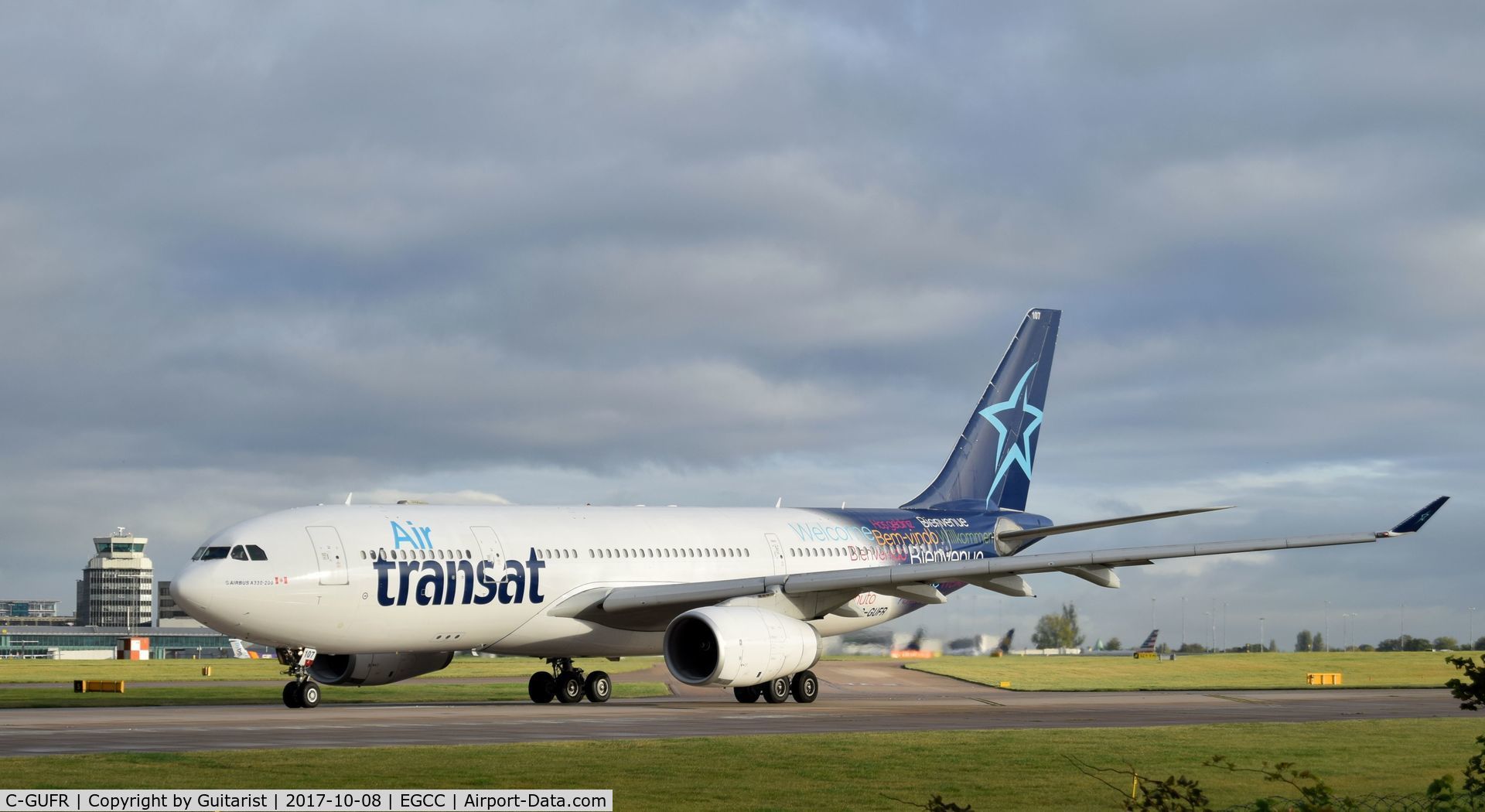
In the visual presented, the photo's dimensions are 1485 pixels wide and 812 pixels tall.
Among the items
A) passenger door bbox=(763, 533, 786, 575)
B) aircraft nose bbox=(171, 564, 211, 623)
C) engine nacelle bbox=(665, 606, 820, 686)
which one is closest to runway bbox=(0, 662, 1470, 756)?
engine nacelle bbox=(665, 606, 820, 686)

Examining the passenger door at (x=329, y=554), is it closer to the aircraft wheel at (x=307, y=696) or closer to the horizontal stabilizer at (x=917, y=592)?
the aircraft wheel at (x=307, y=696)

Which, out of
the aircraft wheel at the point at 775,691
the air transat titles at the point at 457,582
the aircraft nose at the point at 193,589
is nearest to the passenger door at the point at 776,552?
the aircraft wheel at the point at 775,691

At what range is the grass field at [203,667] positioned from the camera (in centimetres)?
5425

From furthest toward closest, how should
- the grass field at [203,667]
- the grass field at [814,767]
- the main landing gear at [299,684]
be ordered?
the grass field at [203,667] < the main landing gear at [299,684] < the grass field at [814,767]

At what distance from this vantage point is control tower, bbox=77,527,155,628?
170 metres

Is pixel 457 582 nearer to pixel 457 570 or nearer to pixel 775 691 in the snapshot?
pixel 457 570

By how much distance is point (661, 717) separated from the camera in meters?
28.9

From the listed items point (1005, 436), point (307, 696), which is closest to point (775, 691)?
point (307, 696)

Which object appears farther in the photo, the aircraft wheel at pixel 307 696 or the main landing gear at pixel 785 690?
the main landing gear at pixel 785 690

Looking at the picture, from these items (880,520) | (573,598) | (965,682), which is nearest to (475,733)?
(573,598)

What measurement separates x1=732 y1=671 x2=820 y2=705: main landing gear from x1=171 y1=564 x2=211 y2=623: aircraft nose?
11367mm

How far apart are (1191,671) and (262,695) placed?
27898 millimetres

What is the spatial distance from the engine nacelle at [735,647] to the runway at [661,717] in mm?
741

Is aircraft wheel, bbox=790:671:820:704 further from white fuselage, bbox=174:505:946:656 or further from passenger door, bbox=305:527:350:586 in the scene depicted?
passenger door, bbox=305:527:350:586
